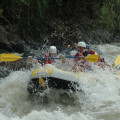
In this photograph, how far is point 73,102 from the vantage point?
3.97 m

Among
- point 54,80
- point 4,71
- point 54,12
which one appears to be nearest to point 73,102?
point 54,80

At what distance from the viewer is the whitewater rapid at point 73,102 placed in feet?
11.2

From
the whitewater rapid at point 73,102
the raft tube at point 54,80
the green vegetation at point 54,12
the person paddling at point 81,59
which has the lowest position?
the whitewater rapid at point 73,102

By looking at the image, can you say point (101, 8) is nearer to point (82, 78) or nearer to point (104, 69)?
point (104, 69)

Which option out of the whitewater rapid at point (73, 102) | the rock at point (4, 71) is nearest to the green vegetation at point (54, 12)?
the rock at point (4, 71)

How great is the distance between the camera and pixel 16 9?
8.88 meters

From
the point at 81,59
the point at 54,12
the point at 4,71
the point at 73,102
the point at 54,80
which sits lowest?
the point at 73,102

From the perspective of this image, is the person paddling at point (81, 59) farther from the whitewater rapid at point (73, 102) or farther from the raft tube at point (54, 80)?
the raft tube at point (54, 80)

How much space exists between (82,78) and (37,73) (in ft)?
2.88

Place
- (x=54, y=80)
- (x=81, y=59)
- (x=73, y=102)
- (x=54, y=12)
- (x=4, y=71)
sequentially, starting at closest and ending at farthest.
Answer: (x=54, y=80) < (x=73, y=102) < (x=81, y=59) < (x=4, y=71) < (x=54, y=12)

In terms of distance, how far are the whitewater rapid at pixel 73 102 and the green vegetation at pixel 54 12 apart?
14.6 ft

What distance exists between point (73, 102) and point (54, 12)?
24.9 feet

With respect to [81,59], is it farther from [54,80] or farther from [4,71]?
[4,71]

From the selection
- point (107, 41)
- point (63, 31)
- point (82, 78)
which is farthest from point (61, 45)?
point (82, 78)
